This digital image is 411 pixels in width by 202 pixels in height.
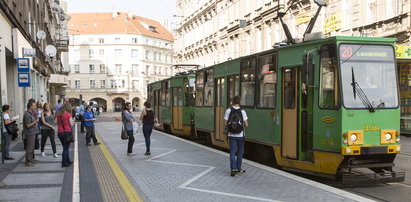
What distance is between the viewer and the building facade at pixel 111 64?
90188mm

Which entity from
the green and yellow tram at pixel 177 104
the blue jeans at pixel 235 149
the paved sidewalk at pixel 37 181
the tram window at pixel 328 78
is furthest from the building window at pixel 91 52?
the tram window at pixel 328 78

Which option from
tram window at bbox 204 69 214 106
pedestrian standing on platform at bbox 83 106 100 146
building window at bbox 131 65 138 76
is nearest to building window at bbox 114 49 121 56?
building window at bbox 131 65 138 76

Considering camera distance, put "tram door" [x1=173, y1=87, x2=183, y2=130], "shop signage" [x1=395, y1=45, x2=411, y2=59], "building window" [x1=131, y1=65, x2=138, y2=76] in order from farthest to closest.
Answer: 1. "building window" [x1=131, y1=65, x2=138, y2=76]
2. "tram door" [x1=173, y1=87, x2=183, y2=130]
3. "shop signage" [x1=395, y1=45, x2=411, y2=59]

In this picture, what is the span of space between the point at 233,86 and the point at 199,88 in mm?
4183

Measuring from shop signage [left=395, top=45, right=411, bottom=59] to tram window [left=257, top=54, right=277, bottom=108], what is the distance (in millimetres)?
11059

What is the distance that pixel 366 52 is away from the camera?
891cm

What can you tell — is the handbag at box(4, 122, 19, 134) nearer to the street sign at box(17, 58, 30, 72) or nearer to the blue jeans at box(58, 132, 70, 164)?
the blue jeans at box(58, 132, 70, 164)

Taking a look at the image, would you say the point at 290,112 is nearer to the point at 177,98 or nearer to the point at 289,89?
the point at 289,89

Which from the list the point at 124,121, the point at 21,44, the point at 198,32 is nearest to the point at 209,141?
the point at 124,121

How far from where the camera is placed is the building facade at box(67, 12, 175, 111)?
90188 mm

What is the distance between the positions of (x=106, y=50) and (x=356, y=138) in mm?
87125

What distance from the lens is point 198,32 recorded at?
55469mm

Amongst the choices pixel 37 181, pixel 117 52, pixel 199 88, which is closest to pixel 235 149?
pixel 37 181

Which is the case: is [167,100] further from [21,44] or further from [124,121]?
[124,121]
